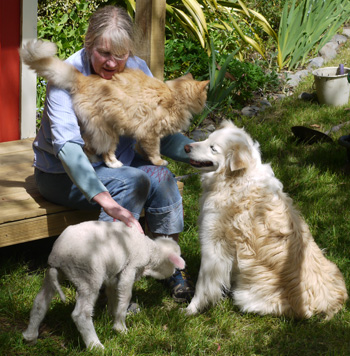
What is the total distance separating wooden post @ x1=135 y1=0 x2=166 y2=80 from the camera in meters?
3.82

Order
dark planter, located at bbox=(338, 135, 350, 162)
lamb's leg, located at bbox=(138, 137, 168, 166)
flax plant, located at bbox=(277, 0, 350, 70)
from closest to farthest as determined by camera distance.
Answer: lamb's leg, located at bbox=(138, 137, 168, 166) < dark planter, located at bbox=(338, 135, 350, 162) < flax plant, located at bbox=(277, 0, 350, 70)

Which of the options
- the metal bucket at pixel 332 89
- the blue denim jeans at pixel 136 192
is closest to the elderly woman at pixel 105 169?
the blue denim jeans at pixel 136 192

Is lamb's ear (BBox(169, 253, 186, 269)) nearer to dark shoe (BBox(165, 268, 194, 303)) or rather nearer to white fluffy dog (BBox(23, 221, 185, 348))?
white fluffy dog (BBox(23, 221, 185, 348))

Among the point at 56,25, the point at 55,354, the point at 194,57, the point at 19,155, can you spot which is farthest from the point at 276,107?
the point at 55,354

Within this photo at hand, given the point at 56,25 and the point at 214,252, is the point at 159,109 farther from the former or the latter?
the point at 56,25

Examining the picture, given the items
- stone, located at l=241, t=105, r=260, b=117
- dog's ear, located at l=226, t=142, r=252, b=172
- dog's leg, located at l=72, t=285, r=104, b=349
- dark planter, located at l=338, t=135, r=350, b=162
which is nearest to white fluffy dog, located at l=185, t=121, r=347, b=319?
dog's ear, located at l=226, t=142, r=252, b=172

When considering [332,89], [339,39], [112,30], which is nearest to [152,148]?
[112,30]

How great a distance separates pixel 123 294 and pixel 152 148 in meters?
1.12

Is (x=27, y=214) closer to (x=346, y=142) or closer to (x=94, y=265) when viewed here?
(x=94, y=265)

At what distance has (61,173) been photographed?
339 cm

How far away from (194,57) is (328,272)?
3968 mm

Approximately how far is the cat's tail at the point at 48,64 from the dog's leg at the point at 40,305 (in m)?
1.21

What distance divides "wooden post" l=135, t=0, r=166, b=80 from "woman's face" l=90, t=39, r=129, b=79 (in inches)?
23.5

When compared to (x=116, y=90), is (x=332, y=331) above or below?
below
